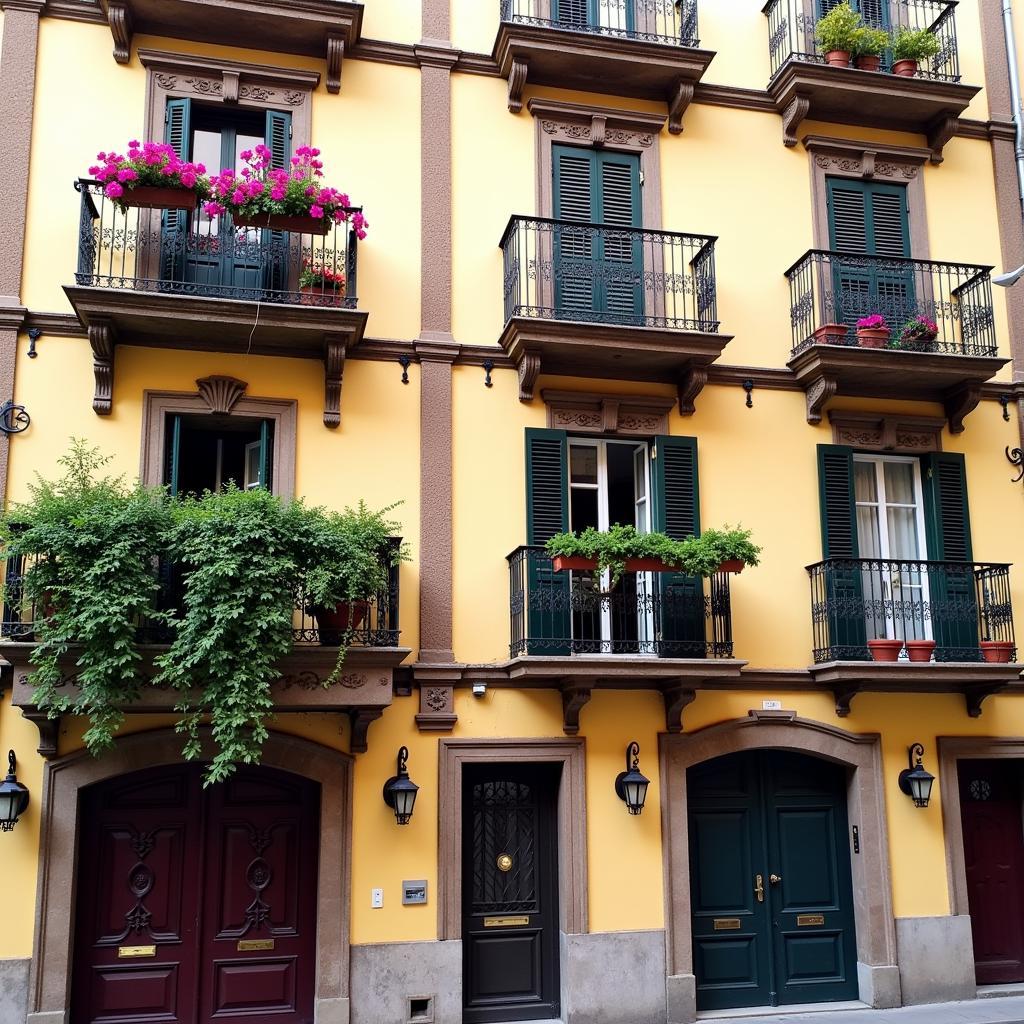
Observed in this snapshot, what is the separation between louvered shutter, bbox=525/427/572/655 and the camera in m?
11.6

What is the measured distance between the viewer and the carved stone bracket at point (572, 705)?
1156cm

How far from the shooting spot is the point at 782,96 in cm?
1385

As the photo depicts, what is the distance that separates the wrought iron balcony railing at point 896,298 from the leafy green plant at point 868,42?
9.02 feet

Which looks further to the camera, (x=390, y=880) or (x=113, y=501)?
(x=390, y=880)

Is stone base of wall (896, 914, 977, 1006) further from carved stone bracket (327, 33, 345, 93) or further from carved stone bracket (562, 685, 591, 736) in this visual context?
carved stone bracket (327, 33, 345, 93)

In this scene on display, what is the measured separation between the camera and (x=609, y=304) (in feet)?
41.7

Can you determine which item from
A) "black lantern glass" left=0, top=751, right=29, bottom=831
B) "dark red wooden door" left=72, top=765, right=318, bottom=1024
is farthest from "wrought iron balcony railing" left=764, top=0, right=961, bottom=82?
"black lantern glass" left=0, top=751, right=29, bottom=831

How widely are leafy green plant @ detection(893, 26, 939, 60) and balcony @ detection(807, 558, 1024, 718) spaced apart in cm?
658

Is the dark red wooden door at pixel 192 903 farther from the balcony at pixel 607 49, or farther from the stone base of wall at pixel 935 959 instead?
the balcony at pixel 607 49

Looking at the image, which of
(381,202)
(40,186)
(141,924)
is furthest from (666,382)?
(141,924)

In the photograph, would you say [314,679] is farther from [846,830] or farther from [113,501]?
[846,830]

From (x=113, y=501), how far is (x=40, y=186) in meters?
4.07

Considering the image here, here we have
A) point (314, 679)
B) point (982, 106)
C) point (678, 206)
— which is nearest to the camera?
point (314, 679)

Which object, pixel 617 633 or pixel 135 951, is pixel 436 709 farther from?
pixel 135 951
